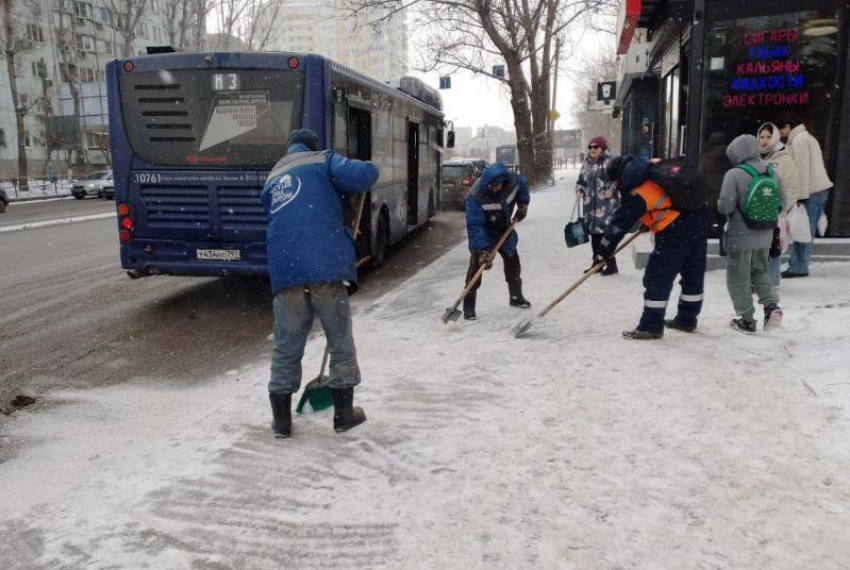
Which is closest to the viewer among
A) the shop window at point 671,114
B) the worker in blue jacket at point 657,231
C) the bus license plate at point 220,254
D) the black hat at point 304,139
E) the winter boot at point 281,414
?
the winter boot at point 281,414

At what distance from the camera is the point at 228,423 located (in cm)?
425

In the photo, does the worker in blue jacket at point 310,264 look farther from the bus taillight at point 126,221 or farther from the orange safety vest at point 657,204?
the bus taillight at point 126,221

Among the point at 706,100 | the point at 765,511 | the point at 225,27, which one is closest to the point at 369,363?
the point at 765,511

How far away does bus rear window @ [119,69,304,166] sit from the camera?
7.48 meters

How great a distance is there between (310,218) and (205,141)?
4.41m

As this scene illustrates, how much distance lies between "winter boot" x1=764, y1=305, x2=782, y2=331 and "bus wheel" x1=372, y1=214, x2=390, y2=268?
19.2ft

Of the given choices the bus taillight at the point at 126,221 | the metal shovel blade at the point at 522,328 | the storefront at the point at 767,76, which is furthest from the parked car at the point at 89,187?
the metal shovel blade at the point at 522,328

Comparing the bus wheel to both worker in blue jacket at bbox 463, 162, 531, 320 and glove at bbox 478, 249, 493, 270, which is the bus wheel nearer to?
worker in blue jacket at bbox 463, 162, 531, 320

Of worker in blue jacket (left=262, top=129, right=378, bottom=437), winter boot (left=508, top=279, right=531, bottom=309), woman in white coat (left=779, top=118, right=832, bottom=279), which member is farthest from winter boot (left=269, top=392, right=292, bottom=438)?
woman in white coat (left=779, top=118, right=832, bottom=279)

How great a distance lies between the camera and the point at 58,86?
160 feet

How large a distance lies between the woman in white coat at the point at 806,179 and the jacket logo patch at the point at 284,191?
610cm

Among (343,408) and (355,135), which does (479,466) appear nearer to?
(343,408)

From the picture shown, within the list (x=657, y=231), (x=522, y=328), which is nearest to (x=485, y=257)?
(x=522, y=328)

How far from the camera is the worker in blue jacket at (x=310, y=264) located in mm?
3863
